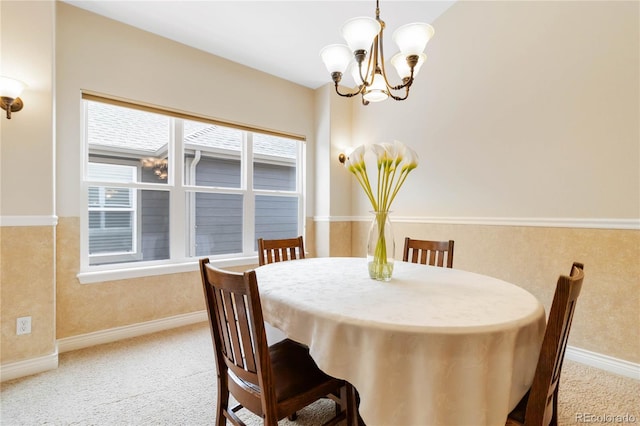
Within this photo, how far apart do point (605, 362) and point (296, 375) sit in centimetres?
237

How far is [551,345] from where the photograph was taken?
0.95 m

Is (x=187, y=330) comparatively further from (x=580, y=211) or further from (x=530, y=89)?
(x=530, y=89)

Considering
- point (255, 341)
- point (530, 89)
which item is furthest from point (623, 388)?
point (255, 341)

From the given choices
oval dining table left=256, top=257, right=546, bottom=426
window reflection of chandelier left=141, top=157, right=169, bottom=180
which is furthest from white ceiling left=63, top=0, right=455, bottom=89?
oval dining table left=256, top=257, right=546, bottom=426

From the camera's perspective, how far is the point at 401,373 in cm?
98

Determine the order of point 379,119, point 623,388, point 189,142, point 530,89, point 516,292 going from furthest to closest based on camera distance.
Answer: point 379,119, point 189,142, point 530,89, point 623,388, point 516,292

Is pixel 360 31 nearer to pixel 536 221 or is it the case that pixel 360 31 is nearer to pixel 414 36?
pixel 414 36

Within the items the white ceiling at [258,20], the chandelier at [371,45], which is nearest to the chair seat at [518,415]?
the chandelier at [371,45]

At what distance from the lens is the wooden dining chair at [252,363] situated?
1.06m

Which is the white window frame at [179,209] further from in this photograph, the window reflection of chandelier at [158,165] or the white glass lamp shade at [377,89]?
the white glass lamp shade at [377,89]

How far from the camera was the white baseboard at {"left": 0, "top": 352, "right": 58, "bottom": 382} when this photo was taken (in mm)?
2006

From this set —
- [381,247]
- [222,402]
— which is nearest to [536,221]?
[381,247]

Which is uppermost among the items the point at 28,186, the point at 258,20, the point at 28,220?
the point at 258,20

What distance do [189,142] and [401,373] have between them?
2.96 metres
